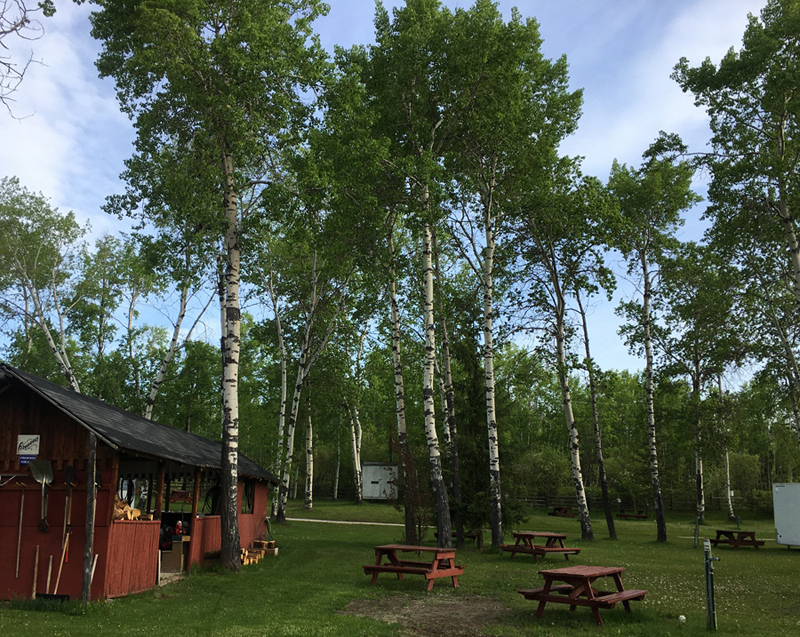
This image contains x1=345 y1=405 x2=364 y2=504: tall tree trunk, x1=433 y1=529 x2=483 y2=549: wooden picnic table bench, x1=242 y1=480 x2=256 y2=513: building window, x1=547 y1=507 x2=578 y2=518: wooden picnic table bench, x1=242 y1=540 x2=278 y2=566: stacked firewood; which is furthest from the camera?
x1=345 y1=405 x2=364 y2=504: tall tree trunk

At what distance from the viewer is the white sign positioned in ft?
41.9

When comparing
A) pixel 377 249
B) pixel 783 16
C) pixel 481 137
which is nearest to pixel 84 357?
pixel 377 249

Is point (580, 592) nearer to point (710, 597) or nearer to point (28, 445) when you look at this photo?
point (710, 597)

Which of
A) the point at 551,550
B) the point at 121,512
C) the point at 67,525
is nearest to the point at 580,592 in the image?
the point at 551,550

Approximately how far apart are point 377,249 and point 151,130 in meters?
8.55

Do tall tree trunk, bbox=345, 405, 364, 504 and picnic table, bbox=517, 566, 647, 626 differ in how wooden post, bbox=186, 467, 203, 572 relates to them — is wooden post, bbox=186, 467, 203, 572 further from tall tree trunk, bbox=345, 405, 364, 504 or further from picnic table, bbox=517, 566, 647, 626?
tall tree trunk, bbox=345, 405, 364, 504

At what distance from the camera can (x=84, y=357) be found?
4734cm

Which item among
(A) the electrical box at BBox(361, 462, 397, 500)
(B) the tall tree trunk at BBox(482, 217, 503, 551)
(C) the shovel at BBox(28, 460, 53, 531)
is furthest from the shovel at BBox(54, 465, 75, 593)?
(A) the electrical box at BBox(361, 462, 397, 500)

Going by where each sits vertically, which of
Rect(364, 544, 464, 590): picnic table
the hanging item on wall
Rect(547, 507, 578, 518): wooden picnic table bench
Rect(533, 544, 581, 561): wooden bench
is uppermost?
the hanging item on wall

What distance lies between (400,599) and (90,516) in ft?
20.3

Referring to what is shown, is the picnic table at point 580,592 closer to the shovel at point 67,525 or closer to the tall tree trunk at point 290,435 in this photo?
the shovel at point 67,525

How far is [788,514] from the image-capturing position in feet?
83.5

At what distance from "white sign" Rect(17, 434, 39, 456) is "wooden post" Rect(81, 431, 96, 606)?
1.46m

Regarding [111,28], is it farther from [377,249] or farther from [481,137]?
[481,137]
